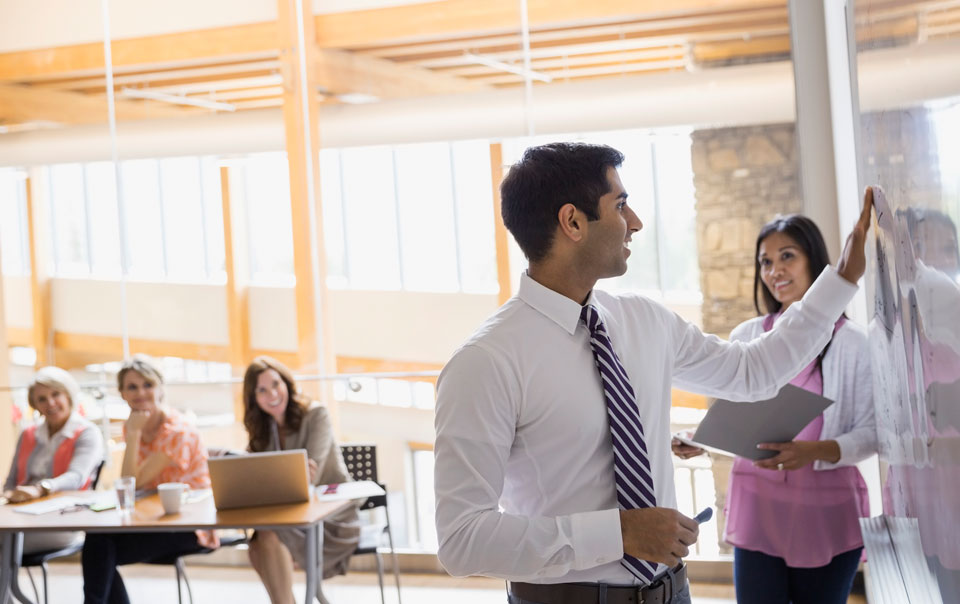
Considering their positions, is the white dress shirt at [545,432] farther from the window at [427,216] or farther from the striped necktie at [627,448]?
the window at [427,216]

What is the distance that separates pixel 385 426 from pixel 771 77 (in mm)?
3038

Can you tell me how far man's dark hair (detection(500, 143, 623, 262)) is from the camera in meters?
1.80

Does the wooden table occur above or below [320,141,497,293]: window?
below

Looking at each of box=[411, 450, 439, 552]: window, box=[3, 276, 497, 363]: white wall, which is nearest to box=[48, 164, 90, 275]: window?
box=[3, 276, 497, 363]: white wall

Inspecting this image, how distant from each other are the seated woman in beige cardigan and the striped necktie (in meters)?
3.02

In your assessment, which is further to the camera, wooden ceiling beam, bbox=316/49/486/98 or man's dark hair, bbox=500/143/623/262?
wooden ceiling beam, bbox=316/49/486/98

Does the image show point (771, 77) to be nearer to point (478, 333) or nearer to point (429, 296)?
point (429, 296)

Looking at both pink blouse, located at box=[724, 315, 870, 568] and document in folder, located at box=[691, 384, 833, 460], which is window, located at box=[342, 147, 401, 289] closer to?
pink blouse, located at box=[724, 315, 870, 568]

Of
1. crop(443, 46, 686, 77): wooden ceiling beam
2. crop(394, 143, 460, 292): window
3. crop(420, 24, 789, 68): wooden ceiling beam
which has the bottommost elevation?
crop(394, 143, 460, 292): window

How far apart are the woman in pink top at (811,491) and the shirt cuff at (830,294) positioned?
588 millimetres

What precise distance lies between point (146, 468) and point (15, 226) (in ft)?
9.62

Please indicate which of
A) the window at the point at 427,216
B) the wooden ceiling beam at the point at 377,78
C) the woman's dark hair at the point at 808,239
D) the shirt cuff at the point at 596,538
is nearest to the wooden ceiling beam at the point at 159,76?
the wooden ceiling beam at the point at 377,78

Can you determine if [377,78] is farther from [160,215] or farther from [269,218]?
[160,215]

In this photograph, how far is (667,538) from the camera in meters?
1.64
